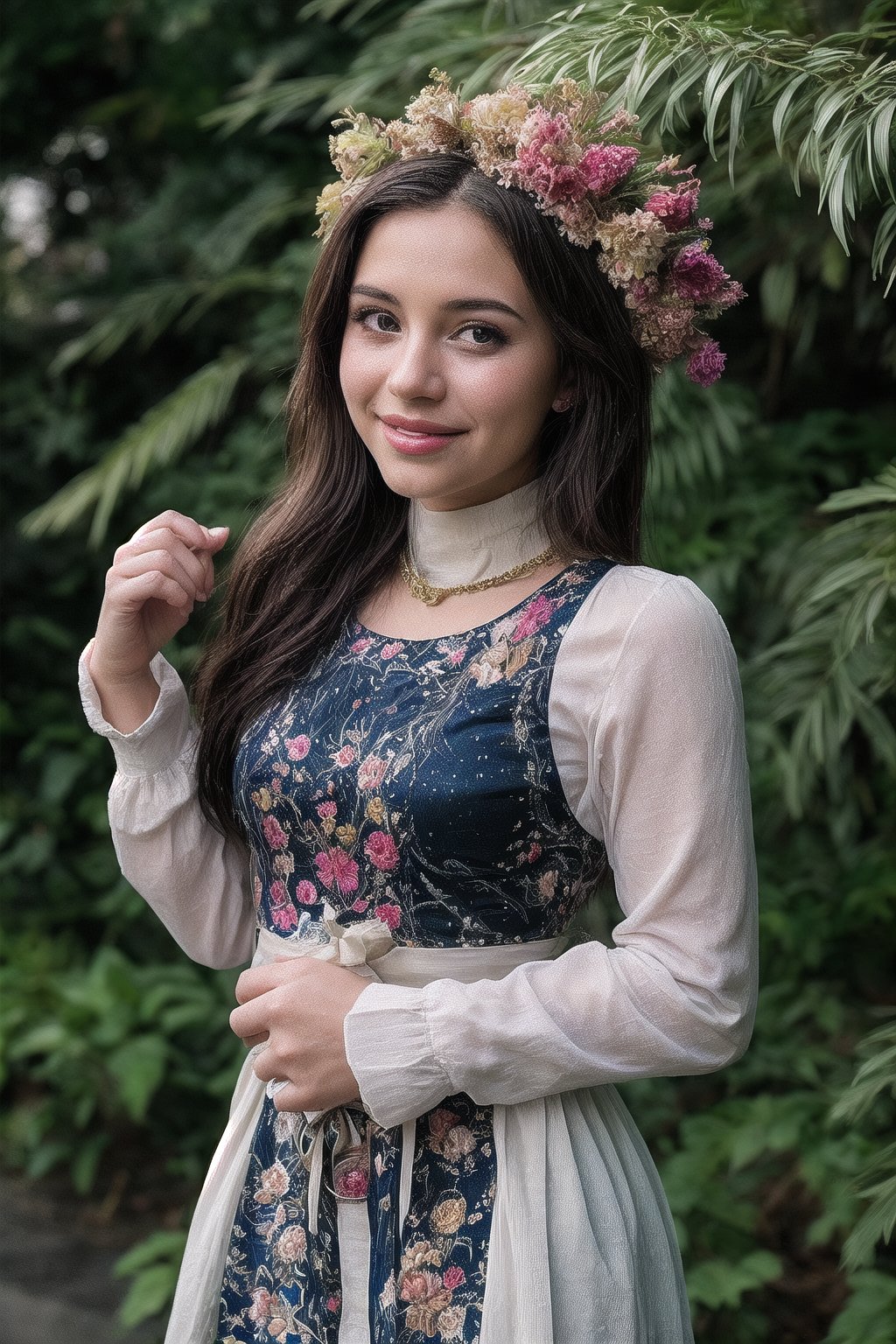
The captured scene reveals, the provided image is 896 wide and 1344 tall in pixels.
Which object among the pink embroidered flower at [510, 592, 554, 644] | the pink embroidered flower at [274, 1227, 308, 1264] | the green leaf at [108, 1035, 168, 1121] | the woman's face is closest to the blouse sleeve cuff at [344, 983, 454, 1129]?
the pink embroidered flower at [274, 1227, 308, 1264]

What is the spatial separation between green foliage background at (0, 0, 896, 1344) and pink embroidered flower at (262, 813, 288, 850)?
661 millimetres

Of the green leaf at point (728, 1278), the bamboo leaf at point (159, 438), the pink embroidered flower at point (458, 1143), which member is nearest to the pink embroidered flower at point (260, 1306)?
the pink embroidered flower at point (458, 1143)

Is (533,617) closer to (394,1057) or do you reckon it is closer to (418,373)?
(418,373)

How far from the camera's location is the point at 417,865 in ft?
4.46

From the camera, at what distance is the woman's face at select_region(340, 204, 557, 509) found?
4.33 feet

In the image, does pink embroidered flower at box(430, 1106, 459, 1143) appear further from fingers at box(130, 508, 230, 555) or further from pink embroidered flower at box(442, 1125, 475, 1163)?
fingers at box(130, 508, 230, 555)

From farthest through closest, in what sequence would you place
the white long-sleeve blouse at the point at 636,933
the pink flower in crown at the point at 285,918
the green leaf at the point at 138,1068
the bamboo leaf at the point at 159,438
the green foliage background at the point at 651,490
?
the bamboo leaf at the point at 159,438
the green leaf at the point at 138,1068
the green foliage background at the point at 651,490
the pink flower in crown at the point at 285,918
the white long-sleeve blouse at the point at 636,933

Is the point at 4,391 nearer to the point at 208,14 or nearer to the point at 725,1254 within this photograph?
the point at 208,14

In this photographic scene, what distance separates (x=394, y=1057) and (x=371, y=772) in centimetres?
26

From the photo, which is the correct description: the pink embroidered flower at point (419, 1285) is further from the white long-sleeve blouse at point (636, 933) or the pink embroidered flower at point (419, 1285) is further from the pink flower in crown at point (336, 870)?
the pink flower in crown at point (336, 870)

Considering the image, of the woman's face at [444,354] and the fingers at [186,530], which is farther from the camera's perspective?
the fingers at [186,530]

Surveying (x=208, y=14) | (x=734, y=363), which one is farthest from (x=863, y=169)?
(x=208, y=14)

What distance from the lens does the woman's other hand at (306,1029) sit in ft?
4.29

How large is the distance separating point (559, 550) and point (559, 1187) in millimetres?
583
